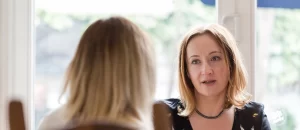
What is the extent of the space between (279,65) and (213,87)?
1.71 feet

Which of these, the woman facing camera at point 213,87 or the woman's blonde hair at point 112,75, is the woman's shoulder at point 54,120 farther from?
the woman facing camera at point 213,87

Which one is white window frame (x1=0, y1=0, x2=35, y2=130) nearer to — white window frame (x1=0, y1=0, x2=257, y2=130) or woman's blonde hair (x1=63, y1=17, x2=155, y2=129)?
white window frame (x1=0, y1=0, x2=257, y2=130)

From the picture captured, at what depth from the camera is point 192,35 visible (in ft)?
5.74

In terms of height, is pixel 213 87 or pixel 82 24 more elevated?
pixel 82 24

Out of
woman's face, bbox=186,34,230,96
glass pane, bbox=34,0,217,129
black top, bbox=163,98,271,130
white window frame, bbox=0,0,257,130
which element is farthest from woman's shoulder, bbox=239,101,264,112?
glass pane, bbox=34,0,217,129

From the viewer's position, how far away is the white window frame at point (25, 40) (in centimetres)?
204

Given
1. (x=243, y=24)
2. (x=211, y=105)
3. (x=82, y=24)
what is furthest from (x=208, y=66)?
(x=82, y=24)

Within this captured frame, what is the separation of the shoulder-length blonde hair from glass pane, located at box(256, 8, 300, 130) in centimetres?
36

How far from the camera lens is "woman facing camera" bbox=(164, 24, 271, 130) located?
1.72 metres

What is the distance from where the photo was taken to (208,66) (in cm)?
172

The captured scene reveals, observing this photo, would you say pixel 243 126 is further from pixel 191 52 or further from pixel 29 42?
pixel 29 42

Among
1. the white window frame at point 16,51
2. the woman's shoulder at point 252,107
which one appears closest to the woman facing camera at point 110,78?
the woman's shoulder at point 252,107

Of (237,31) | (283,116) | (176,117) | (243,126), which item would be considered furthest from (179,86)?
(283,116)

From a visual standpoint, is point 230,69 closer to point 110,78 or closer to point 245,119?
point 245,119
